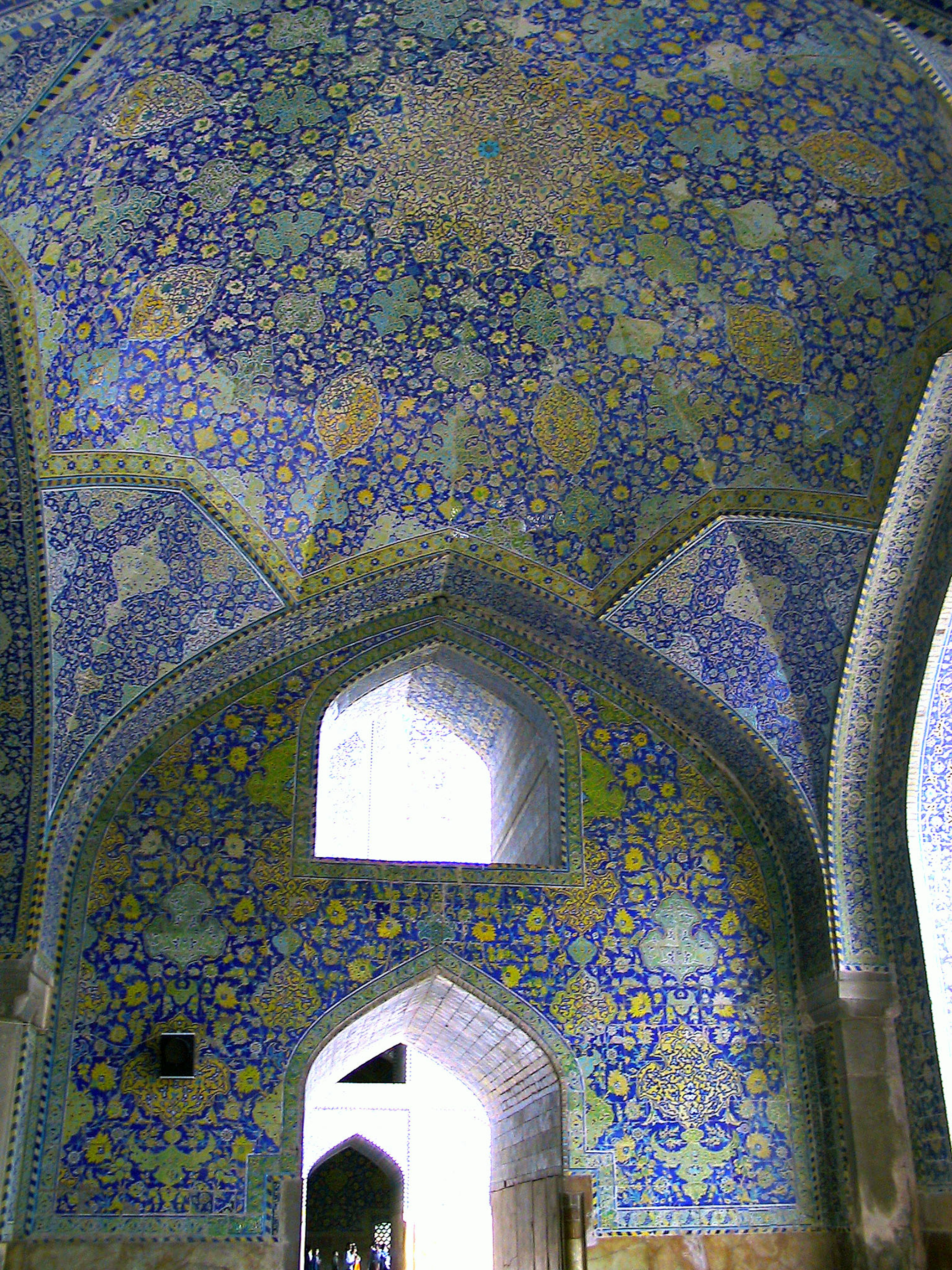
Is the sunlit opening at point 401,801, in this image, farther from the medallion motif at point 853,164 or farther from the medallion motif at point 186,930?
the medallion motif at point 853,164

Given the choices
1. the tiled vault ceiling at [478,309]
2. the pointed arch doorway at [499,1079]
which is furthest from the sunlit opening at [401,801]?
the tiled vault ceiling at [478,309]

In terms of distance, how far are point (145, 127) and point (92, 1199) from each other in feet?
17.1

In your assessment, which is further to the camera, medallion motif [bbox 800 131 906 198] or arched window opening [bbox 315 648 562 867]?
arched window opening [bbox 315 648 562 867]

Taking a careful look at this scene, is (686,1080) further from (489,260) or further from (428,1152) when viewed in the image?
(428,1152)

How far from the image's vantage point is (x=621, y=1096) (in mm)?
6879

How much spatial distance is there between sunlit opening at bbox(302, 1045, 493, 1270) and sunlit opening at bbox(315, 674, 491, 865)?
297 cm

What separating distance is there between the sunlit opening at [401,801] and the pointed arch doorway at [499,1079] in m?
4.07

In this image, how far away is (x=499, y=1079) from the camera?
27.0ft

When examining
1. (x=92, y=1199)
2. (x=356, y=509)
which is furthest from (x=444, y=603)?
(x=92, y=1199)

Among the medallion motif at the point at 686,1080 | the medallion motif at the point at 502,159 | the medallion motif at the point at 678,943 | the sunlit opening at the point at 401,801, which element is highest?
the medallion motif at the point at 502,159

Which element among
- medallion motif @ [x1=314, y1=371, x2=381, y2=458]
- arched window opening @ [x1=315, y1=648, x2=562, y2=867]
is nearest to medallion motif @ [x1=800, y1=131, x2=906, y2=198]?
medallion motif @ [x1=314, y1=371, x2=381, y2=458]

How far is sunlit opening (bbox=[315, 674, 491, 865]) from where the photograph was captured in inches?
504

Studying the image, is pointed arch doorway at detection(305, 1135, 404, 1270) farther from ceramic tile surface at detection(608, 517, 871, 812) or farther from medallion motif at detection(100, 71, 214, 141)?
medallion motif at detection(100, 71, 214, 141)

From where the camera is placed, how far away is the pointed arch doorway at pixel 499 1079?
277 inches
